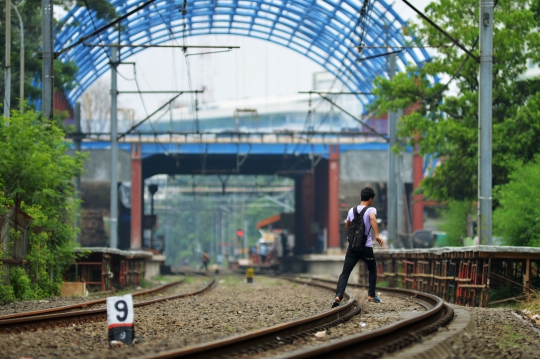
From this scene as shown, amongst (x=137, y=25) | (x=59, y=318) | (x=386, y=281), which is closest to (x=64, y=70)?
(x=137, y=25)

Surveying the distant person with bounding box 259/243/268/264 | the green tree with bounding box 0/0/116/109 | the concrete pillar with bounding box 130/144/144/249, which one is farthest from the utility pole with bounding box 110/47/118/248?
the distant person with bounding box 259/243/268/264

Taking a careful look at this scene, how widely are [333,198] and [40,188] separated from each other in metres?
33.9

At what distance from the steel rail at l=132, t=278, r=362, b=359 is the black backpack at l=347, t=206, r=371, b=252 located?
127 centimetres

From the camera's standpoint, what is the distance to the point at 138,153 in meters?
52.9

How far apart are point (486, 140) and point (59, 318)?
11.9m

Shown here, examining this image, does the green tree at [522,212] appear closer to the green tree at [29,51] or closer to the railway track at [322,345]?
the railway track at [322,345]

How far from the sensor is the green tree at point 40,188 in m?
19.5

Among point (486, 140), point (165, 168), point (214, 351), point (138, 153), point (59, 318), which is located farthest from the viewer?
point (165, 168)

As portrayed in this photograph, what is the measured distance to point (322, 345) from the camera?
7.29 metres

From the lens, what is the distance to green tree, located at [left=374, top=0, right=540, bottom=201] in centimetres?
2903

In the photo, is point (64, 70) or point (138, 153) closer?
point (64, 70)

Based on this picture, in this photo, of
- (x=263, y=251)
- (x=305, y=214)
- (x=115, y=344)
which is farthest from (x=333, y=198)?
(x=115, y=344)

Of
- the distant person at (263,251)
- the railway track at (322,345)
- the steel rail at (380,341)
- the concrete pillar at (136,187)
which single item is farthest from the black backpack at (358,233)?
the distant person at (263,251)

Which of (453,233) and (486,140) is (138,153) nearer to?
(453,233)
